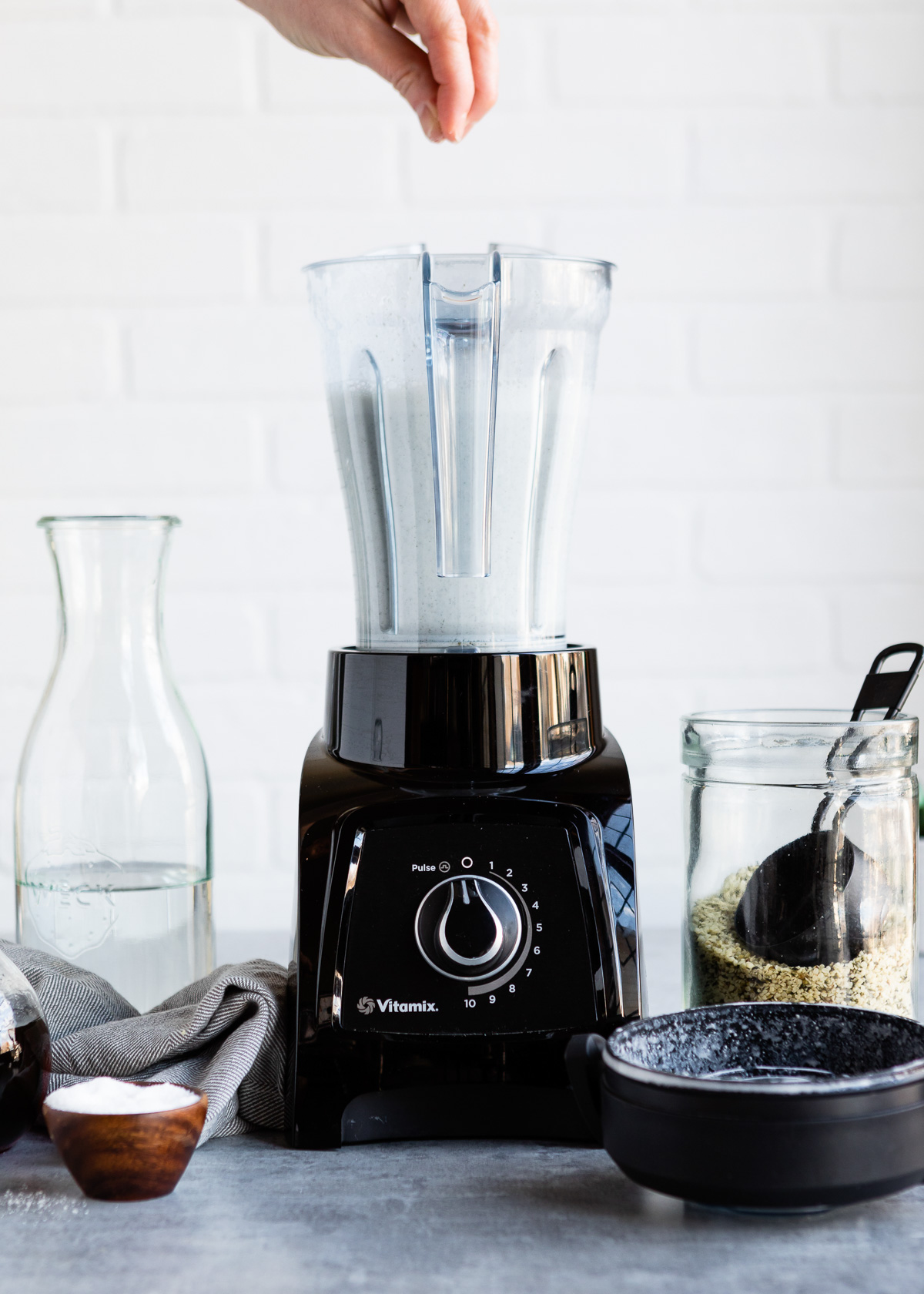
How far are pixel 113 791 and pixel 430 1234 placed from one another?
0.34 meters

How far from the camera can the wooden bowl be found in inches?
20.5

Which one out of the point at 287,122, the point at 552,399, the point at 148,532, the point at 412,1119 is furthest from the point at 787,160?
the point at 412,1119

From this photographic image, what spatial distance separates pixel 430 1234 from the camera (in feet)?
1.67

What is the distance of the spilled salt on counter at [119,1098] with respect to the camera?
1.74 ft

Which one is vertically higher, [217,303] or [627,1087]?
[217,303]

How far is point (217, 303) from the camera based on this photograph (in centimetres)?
136

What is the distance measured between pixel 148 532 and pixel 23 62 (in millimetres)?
839

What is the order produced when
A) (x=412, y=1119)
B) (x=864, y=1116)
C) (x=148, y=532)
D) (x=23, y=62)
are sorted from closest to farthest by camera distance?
(x=864, y=1116), (x=412, y=1119), (x=148, y=532), (x=23, y=62)

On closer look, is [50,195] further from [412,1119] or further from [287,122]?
[412,1119]

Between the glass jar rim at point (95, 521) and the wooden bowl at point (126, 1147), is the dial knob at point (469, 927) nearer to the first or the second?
the wooden bowl at point (126, 1147)

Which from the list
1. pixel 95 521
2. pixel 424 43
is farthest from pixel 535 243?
pixel 95 521

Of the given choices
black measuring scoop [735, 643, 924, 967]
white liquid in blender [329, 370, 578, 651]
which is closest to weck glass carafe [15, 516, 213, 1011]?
white liquid in blender [329, 370, 578, 651]

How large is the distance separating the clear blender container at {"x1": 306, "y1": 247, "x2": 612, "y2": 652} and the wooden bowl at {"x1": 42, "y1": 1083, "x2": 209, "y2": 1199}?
28 centimetres

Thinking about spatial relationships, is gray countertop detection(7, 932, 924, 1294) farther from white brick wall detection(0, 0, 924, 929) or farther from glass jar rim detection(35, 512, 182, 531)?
white brick wall detection(0, 0, 924, 929)
